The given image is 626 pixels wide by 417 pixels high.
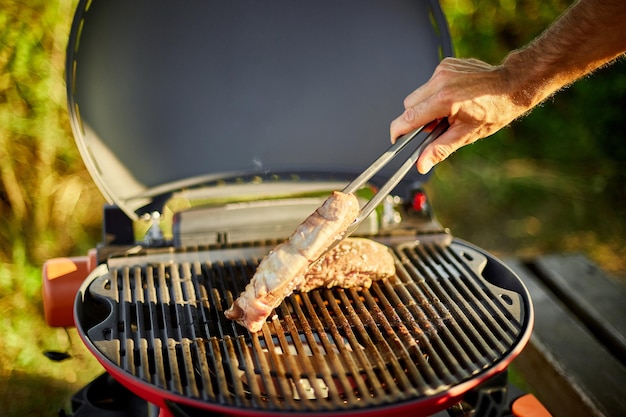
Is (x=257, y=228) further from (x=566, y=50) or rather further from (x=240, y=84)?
(x=566, y=50)

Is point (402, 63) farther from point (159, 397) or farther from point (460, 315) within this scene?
point (159, 397)

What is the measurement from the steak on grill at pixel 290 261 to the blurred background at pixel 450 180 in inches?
61.9

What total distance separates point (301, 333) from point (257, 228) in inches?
24.5

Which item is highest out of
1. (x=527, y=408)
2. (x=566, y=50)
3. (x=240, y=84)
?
(x=566, y=50)

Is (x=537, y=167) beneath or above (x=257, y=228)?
beneath

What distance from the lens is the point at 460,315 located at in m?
1.92

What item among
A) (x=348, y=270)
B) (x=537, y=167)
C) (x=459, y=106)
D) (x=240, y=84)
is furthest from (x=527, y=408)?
(x=537, y=167)

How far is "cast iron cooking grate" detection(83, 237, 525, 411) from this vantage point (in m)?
1.60

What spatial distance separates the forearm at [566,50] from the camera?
6.55 feet

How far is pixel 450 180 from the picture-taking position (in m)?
4.64

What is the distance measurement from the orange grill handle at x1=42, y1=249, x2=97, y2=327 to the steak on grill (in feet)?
2.16

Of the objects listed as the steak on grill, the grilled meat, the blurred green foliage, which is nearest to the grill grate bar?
the grilled meat

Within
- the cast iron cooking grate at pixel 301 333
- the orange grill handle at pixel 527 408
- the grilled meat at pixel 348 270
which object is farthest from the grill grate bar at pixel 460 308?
the orange grill handle at pixel 527 408

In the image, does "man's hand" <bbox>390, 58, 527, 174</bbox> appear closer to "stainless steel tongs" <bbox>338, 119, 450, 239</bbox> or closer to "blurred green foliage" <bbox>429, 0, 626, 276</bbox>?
"stainless steel tongs" <bbox>338, 119, 450, 239</bbox>
